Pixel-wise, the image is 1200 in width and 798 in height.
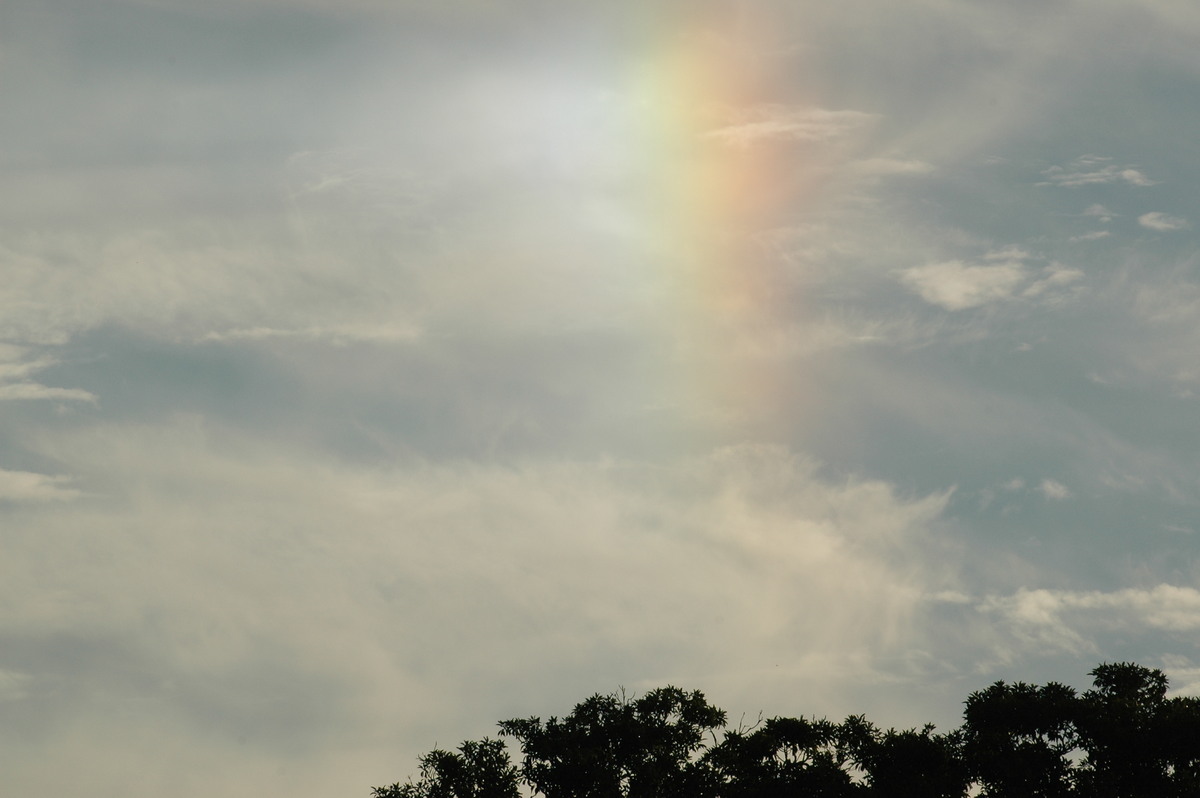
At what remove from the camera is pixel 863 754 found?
54969 mm

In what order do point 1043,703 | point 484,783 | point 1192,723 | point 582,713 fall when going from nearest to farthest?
point 1192,723, point 1043,703, point 484,783, point 582,713

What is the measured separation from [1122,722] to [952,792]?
8.41 metres

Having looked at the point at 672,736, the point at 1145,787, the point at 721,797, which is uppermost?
the point at 672,736

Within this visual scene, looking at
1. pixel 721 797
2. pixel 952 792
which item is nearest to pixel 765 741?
pixel 721 797

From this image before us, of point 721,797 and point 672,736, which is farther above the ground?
point 672,736

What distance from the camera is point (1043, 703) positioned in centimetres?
5456

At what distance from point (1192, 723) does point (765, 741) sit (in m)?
19.5

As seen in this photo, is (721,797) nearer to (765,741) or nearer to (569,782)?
(765,741)

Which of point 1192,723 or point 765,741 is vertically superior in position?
point 765,741

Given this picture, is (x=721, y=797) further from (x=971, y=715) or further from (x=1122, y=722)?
(x=1122, y=722)

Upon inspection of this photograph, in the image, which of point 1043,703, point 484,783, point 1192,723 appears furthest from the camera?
point 484,783

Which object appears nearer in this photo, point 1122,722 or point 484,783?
point 1122,722

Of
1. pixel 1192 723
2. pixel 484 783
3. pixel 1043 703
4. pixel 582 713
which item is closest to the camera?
pixel 1192 723

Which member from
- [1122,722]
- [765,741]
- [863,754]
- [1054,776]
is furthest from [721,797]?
[1122,722]
